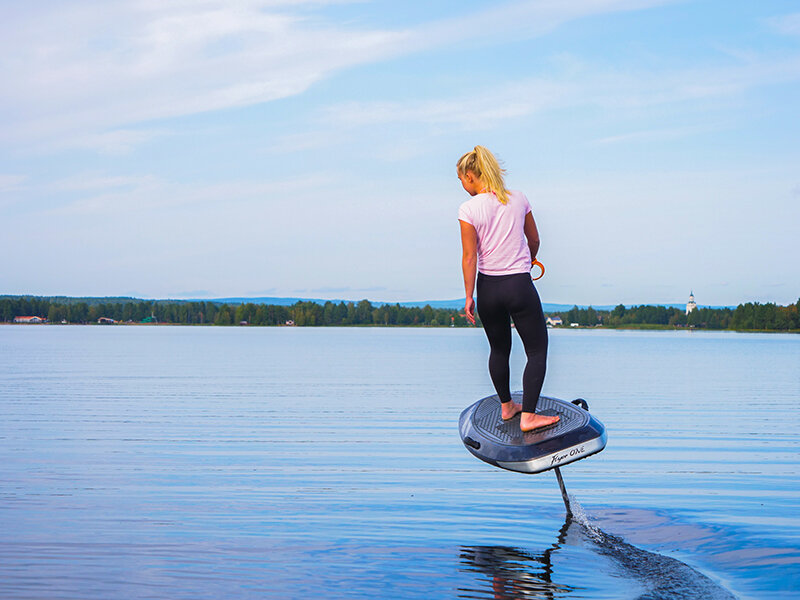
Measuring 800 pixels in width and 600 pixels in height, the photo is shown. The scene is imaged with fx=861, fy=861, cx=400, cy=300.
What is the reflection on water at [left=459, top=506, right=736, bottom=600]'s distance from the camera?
8.59 metres

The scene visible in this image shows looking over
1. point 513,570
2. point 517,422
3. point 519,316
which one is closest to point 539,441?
point 517,422

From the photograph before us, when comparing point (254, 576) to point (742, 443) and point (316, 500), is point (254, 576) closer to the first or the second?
point (316, 500)

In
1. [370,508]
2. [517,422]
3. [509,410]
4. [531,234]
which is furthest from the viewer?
[370,508]

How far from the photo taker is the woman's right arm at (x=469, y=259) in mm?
8094

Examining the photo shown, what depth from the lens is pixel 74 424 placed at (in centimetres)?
2295

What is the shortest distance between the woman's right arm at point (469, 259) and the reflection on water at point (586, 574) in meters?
2.85

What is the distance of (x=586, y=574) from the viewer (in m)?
9.34

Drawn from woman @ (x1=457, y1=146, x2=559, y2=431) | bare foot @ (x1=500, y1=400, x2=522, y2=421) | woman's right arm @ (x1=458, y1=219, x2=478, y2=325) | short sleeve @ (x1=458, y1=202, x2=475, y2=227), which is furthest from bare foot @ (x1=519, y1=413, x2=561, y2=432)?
short sleeve @ (x1=458, y1=202, x2=475, y2=227)

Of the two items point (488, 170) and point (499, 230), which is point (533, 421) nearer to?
point (499, 230)

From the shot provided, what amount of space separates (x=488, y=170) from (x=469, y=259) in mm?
856

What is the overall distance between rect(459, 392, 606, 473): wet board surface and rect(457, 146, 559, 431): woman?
414 millimetres

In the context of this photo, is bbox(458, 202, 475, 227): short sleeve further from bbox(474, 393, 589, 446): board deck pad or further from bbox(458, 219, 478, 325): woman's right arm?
bbox(474, 393, 589, 446): board deck pad

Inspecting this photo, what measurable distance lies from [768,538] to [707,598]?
9.39 feet

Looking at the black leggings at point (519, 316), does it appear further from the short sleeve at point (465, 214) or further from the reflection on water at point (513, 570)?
the reflection on water at point (513, 570)
